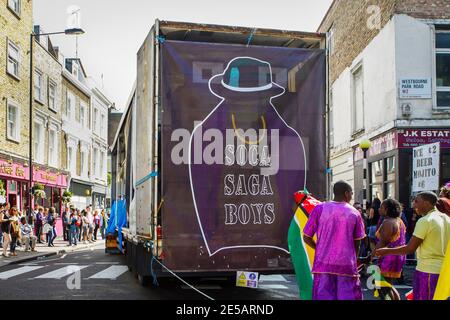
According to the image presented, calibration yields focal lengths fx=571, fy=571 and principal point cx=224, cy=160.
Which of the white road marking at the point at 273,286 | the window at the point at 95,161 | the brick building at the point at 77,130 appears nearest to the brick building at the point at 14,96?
the brick building at the point at 77,130

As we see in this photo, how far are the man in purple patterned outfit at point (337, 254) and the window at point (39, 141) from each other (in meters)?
25.3

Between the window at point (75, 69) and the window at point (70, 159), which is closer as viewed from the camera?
the window at point (70, 159)

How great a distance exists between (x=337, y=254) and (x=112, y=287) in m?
6.14

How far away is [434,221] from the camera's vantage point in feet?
19.4

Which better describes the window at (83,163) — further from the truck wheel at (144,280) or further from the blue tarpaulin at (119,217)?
the truck wheel at (144,280)

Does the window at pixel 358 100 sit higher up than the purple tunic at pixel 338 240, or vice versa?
the window at pixel 358 100

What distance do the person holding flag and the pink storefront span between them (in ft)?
66.7

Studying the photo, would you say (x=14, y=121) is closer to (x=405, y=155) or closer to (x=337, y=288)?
(x=405, y=155)

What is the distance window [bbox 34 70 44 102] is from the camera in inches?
1119

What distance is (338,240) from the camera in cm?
577

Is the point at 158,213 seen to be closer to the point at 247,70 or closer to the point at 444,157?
the point at 247,70

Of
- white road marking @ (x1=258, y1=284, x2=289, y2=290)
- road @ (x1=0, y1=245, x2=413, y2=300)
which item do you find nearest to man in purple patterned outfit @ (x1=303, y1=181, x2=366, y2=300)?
road @ (x1=0, y1=245, x2=413, y2=300)

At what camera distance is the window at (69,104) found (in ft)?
113
